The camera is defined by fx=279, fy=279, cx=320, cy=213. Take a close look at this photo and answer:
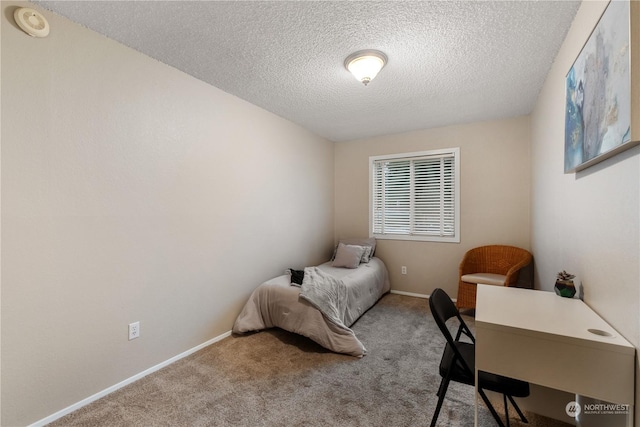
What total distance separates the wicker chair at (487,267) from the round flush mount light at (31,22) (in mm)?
4130

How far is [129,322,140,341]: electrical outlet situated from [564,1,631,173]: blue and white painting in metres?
2.95

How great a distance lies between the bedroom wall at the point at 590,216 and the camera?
3.53ft

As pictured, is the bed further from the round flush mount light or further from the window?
the round flush mount light

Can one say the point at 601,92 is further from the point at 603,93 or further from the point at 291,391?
the point at 291,391

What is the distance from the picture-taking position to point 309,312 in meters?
2.59

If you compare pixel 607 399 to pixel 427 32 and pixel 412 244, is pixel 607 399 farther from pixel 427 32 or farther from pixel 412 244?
pixel 412 244

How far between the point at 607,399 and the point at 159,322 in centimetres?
269

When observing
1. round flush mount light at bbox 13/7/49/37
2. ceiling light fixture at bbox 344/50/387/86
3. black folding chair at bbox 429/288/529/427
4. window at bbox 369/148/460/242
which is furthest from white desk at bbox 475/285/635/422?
round flush mount light at bbox 13/7/49/37

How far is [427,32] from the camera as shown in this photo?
6.16 ft

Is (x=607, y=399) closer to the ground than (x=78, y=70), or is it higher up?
closer to the ground

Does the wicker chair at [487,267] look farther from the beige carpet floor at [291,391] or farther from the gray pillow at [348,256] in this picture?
the gray pillow at [348,256]

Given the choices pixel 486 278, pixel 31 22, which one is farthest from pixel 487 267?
pixel 31 22

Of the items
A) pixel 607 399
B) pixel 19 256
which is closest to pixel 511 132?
pixel 607 399

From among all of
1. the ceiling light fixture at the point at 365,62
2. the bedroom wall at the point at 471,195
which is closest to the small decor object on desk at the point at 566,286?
the ceiling light fixture at the point at 365,62
